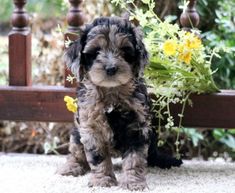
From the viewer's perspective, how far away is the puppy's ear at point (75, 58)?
8.81 ft

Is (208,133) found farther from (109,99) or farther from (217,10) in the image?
(109,99)

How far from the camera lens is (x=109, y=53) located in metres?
2.60

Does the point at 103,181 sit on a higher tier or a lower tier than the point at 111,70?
lower

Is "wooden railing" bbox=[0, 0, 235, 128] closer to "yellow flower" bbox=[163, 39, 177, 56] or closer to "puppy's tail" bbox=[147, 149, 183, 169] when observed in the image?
"puppy's tail" bbox=[147, 149, 183, 169]

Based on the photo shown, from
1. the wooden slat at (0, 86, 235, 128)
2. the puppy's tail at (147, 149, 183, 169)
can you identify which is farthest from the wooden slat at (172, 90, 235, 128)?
the puppy's tail at (147, 149, 183, 169)

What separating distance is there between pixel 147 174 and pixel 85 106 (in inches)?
18.7

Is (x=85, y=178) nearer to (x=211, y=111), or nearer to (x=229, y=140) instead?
(x=211, y=111)

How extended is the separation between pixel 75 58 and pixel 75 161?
0.53m

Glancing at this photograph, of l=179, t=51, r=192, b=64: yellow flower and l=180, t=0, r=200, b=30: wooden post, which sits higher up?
l=180, t=0, r=200, b=30: wooden post

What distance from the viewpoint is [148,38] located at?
9.79 ft

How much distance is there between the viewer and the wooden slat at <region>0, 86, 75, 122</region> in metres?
3.27

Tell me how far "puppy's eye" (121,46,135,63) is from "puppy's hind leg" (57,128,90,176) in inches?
18.4

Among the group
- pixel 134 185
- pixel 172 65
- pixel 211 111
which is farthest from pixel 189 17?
pixel 134 185

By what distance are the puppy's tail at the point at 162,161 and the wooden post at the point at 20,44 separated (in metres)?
0.79
